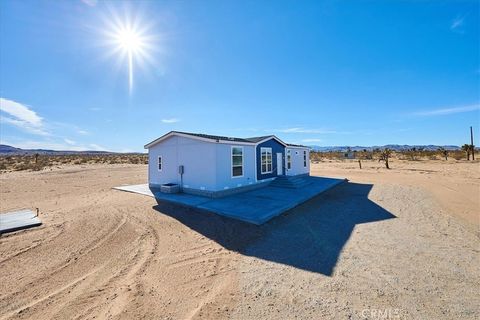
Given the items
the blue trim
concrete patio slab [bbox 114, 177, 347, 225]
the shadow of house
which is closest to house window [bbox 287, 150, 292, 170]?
the blue trim

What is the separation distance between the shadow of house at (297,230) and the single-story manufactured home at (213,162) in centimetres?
238

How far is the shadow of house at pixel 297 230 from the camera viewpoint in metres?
5.32

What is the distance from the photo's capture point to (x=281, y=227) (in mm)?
7328

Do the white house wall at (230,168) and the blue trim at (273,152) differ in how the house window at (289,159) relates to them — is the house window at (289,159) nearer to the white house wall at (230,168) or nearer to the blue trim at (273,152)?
the blue trim at (273,152)

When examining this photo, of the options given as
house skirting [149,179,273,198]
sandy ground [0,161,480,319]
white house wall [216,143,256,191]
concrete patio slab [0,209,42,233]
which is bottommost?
sandy ground [0,161,480,319]

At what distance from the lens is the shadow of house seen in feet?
17.5

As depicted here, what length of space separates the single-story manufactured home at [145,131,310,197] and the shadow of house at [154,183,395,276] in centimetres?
238

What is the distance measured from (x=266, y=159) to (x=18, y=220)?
472 inches

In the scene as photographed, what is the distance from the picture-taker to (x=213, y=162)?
11383mm

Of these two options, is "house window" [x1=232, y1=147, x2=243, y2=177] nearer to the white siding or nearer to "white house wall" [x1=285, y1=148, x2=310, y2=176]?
the white siding

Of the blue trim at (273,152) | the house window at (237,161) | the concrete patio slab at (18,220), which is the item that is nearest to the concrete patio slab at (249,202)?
the house window at (237,161)

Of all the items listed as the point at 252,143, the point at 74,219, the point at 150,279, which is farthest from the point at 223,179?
the point at 150,279

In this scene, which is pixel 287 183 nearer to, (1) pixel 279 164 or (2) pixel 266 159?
(2) pixel 266 159

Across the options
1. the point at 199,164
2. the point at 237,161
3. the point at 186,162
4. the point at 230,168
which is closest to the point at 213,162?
the point at 199,164
